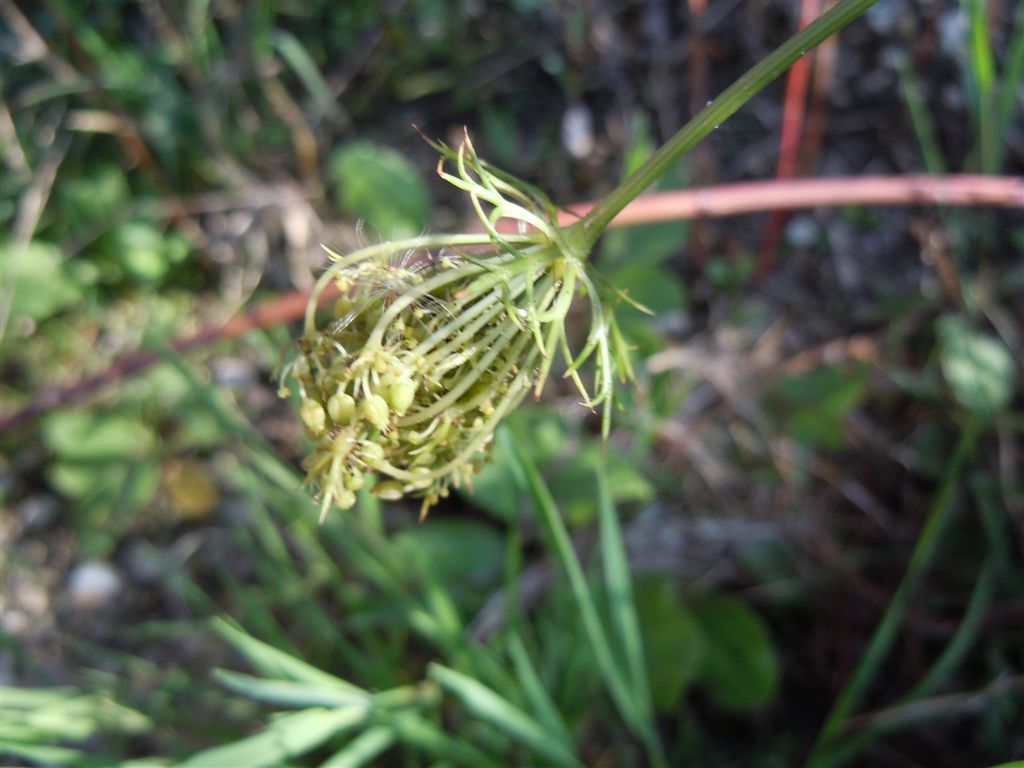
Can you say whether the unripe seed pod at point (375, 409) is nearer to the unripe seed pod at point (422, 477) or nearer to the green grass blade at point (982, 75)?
the unripe seed pod at point (422, 477)

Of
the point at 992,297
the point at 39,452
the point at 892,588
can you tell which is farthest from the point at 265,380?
the point at 992,297

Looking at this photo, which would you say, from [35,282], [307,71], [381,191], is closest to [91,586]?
[35,282]

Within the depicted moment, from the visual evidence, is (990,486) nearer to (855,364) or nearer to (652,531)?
(855,364)

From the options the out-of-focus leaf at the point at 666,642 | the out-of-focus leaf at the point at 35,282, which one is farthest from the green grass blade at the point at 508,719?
the out-of-focus leaf at the point at 35,282

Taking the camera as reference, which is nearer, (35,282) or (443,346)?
(443,346)

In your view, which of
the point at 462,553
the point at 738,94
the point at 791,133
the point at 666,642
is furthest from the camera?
the point at 791,133

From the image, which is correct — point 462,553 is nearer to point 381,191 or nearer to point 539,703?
point 539,703
